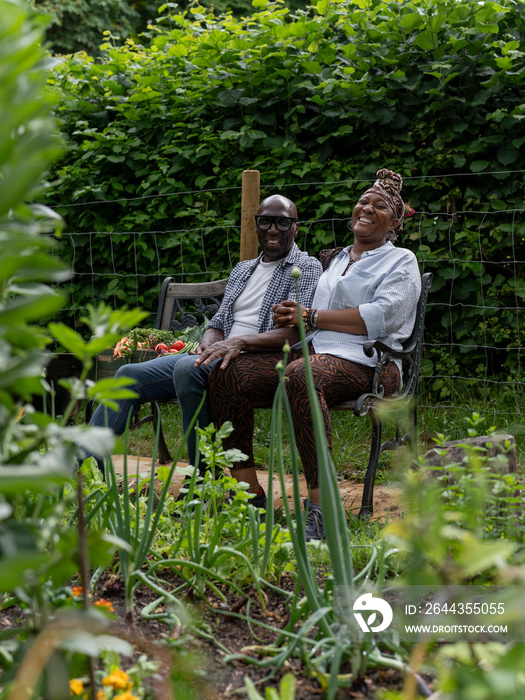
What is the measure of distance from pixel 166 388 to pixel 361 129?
242 centimetres

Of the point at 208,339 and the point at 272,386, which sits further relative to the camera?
the point at 208,339

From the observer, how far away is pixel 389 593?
1.34 m

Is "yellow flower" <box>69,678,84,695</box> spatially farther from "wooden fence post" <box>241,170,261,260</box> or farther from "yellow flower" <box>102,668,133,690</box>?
"wooden fence post" <box>241,170,261,260</box>

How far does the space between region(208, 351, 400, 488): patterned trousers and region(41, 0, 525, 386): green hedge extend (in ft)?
5.21

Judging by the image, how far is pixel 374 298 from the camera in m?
2.99

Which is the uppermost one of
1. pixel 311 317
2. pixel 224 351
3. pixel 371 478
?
pixel 311 317

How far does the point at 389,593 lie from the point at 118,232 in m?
4.46

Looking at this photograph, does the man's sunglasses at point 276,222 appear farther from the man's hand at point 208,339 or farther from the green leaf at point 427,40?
the green leaf at point 427,40

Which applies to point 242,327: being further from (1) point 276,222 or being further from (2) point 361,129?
(2) point 361,129

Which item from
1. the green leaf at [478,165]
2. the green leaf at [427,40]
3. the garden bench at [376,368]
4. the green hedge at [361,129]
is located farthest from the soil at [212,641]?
the green leaf at [427,40]

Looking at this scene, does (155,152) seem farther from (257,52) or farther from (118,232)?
(257,52)

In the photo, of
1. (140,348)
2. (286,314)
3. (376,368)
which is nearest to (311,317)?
(286,314)

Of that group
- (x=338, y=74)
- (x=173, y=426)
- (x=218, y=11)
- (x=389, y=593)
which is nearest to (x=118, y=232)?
(x=173, y=426)

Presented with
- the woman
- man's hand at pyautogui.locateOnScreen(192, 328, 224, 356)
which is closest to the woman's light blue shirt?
the woman
